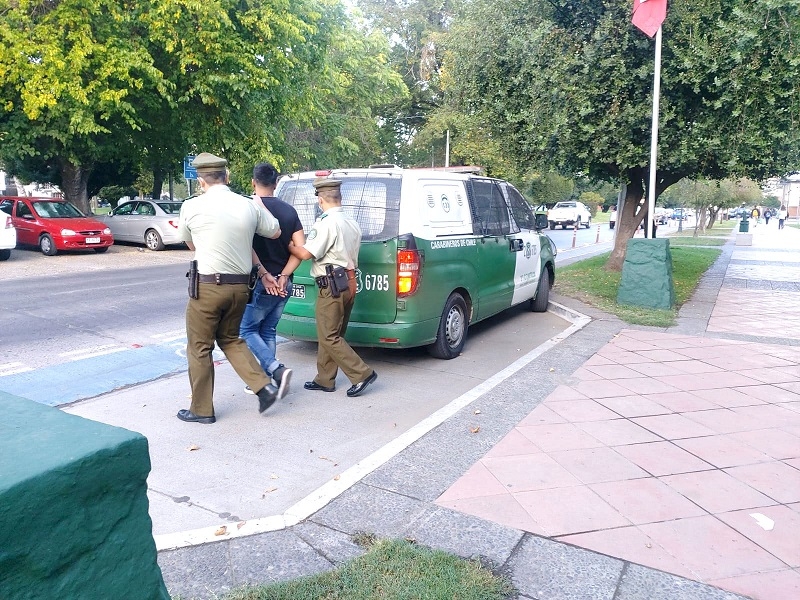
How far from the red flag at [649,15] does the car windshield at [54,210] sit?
1490 cm

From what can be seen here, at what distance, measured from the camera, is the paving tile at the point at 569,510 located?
345cm

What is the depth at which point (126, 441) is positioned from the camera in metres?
1.70

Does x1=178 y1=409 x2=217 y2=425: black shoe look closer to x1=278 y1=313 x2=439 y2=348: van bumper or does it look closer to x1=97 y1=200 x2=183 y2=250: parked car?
x1=278 y1=313 x2=439 y2=348: van bumper

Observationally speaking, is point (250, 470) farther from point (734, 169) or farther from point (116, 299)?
point (734, 169)

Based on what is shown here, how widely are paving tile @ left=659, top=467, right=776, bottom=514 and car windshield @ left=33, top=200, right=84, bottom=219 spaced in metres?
17.5

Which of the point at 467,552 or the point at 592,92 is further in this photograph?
the point at 592,92

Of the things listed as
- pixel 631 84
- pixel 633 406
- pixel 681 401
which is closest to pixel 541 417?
pixel 633 406

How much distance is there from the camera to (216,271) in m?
4.72

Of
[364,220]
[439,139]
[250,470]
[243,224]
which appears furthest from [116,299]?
[439,139]

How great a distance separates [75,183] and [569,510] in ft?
69.7

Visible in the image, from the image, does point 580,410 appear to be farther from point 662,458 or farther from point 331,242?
point 331,242

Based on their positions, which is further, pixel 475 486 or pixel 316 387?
pixel 316 387

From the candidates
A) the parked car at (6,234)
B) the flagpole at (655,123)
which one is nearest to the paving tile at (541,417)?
the flagpole at (655,123)

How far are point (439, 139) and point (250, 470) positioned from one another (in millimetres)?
31423
